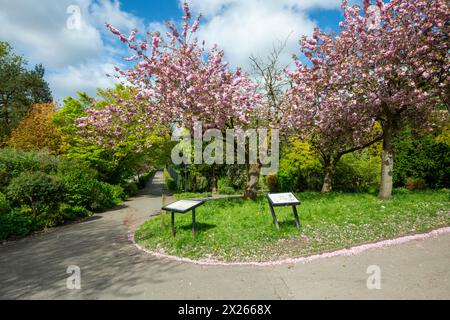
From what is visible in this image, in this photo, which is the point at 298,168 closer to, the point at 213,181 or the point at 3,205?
the point at 213,181

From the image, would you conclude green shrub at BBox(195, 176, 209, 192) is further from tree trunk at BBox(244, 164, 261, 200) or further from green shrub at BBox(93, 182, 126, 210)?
tree trunk at BBox(244, 164, 261, 200)

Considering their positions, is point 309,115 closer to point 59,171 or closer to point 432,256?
point 432,256

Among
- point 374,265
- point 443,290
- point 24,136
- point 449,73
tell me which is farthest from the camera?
point 24,136

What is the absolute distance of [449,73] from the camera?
827cm

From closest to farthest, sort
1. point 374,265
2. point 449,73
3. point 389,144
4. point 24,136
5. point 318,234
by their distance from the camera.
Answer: point 374,265 → point 318,234 → point 449,73 → point 389,144 → point 24,136

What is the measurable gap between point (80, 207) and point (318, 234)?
1111cm

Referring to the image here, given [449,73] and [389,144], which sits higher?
[449,73]

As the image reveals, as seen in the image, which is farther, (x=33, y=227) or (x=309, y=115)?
(x=309, y=115)

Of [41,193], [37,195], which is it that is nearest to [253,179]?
[41,193]

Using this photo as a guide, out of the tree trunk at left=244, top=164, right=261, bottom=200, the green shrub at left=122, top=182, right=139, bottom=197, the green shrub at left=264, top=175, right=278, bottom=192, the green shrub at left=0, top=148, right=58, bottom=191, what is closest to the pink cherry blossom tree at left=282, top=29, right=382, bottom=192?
the tree trunk at left=244, top=164, right=261, bottom=200

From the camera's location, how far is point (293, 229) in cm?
653

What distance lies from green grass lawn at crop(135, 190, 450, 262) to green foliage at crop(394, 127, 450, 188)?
258 inches

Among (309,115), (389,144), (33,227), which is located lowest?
(33,227)

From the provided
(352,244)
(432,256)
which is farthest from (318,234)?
(432,256)
